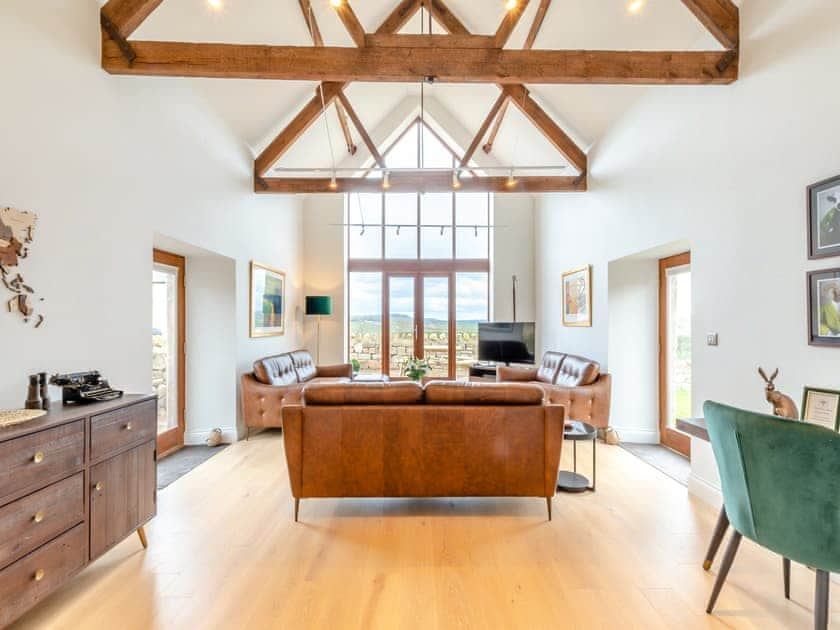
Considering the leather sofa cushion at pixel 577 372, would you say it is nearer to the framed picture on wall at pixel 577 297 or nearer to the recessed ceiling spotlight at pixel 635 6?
the framed picture on wall at pixel 577 297

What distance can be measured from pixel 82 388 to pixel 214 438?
2.61 metres

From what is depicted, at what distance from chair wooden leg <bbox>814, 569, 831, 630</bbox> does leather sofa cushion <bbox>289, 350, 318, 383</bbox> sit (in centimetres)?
529

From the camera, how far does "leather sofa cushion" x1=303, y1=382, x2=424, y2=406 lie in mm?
2912

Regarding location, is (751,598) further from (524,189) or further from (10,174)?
(524,189)

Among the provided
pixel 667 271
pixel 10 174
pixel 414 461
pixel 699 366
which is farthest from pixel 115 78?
pixel 667 271

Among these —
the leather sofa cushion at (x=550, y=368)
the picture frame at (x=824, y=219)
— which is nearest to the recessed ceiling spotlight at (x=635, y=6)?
the picture frame at (x=824, y=219)

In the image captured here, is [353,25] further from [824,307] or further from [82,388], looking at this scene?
[824,307]

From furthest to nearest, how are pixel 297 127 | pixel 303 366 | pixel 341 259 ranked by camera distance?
pixel 341 259
pixel 303 366
pixel 297 127

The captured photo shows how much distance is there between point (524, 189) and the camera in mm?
5691

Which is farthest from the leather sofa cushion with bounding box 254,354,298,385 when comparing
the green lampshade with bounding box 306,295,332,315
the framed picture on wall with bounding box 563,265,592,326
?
the framed picture on wall with bounding box 563,265,592,326

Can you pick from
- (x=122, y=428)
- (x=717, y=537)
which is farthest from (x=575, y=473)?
(x=122, y=428)

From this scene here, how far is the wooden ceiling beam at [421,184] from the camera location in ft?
18.4

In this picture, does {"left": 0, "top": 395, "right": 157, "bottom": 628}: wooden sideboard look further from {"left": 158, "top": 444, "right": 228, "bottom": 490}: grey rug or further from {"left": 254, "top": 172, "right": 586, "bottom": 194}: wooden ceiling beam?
{"left": 254, "top": 172, "right": 586, "bottom": 194}: wooden ceiling beam

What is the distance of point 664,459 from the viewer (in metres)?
4.30
